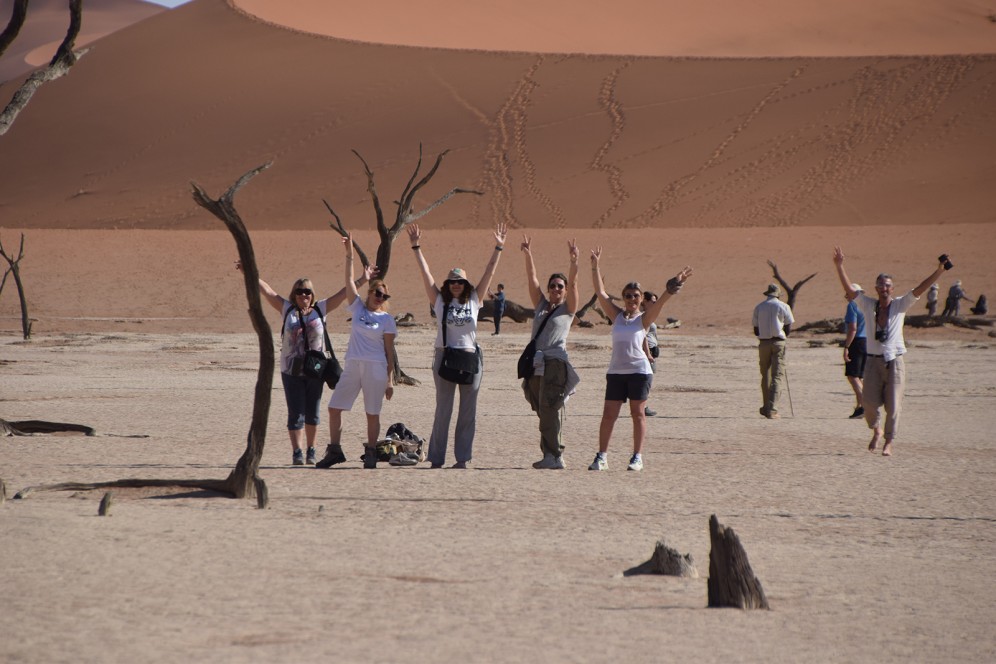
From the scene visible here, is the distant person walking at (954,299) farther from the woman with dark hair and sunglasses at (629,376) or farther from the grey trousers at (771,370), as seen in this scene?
the woman with dark hair and sunglasses at (629,376)

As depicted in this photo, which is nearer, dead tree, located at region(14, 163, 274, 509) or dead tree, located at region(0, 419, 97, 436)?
dead tree, located at region(14, 163, 274, 509)

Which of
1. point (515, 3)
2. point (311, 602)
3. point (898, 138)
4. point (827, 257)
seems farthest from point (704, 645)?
point (515, 3)

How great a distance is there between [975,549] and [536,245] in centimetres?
4112

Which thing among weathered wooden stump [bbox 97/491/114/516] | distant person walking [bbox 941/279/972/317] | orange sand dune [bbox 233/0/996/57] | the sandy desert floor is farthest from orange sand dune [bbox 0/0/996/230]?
weathered wooden stump [bbox 97/491/114/516]

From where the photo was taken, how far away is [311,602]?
551 centimetres

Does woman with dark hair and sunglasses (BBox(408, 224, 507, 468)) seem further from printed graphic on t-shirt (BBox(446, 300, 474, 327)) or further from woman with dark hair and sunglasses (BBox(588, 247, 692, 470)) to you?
woman with dark hair and sunglasses (BBox(588, 247, 692, 470))

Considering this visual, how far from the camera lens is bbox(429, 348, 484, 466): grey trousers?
9756 millimetres

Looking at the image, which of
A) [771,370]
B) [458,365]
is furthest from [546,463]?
[771,370]

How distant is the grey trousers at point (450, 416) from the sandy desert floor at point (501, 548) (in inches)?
10.0

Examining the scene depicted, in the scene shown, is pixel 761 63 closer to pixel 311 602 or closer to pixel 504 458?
pixel 504 458

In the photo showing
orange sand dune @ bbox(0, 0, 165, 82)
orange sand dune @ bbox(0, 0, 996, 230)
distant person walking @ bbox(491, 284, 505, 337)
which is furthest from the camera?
orange sand dune @ bbox(0, 0, 165, 82)

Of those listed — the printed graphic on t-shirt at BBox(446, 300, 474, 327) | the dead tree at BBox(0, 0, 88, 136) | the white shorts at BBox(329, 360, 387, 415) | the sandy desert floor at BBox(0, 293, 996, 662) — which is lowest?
the sandy desert floor at BBox(0, 293, 996, 662)

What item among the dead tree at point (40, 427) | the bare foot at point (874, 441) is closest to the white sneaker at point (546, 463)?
the bare foot at point (874, 441)

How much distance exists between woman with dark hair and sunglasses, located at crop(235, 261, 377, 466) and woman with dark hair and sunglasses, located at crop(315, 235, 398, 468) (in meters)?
0.21
